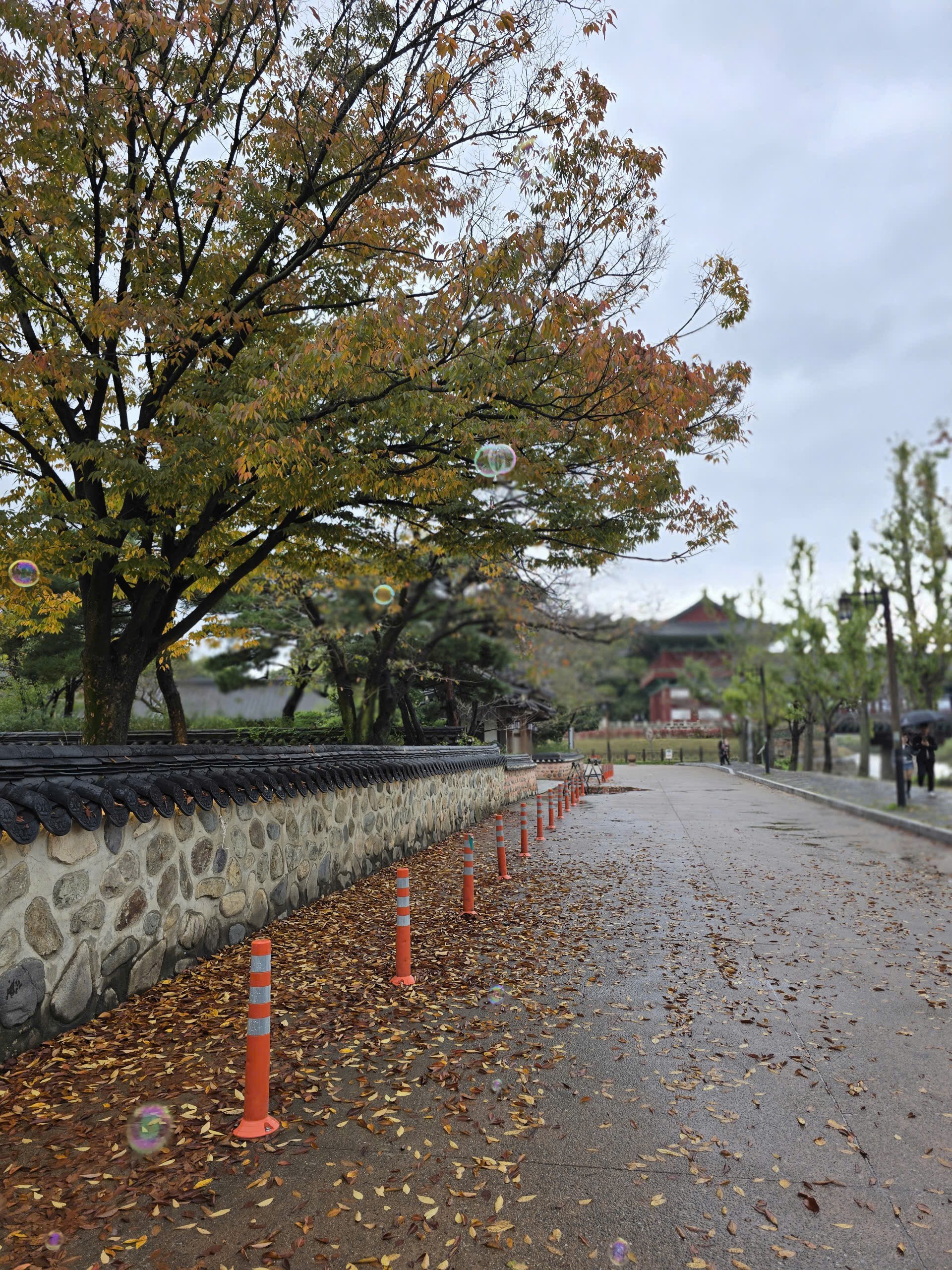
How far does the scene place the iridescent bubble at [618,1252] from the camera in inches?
115

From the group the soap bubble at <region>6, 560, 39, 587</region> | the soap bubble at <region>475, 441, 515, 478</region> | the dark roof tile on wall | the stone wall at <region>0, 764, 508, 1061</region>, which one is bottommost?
the stone wall at <region>0, 764, 508, 1061</region>

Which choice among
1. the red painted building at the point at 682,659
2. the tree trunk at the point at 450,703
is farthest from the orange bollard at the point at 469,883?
the red painted building at the point at 682,659

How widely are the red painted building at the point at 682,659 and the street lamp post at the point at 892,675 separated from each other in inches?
1670

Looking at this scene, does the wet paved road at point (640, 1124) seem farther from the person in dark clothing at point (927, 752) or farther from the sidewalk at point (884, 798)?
the person in dark clothing at point (927, 752)

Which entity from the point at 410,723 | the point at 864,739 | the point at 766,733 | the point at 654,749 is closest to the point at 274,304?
the point at 410,723

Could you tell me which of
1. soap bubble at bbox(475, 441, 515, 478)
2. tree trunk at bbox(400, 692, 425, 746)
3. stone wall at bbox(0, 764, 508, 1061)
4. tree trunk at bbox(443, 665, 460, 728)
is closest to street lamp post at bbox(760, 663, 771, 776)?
tree trunk at bbox(443, 665, 460, 728)

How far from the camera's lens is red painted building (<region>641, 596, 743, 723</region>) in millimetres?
66062

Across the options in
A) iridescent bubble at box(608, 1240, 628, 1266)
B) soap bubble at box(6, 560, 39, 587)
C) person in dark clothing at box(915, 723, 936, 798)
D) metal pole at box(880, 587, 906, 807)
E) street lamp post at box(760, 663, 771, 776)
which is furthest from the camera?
street lamp post at box(760, 663, 771, 776)

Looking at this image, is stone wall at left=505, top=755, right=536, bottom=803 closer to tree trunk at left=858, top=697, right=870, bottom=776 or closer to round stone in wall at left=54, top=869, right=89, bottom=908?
tree trunk at left=858, top=697, right=870, bottom=776

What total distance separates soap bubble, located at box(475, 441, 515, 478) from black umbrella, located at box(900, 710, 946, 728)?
17.0 metres

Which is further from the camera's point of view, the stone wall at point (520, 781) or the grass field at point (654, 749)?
the grass field at point (654, 749)

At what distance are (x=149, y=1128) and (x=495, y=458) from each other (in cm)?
671

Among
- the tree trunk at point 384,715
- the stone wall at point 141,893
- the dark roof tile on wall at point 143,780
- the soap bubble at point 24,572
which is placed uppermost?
the soap bubble at point 24,572

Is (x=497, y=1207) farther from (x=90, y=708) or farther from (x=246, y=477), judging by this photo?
(x=90, y=708)
